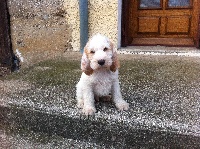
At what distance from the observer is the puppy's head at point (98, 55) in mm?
2381

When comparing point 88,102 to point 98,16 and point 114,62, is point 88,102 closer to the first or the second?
point 114,62

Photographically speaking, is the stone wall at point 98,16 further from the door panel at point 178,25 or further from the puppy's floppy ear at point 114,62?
the puppy's floppy ear at point 114,62

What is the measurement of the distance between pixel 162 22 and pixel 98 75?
236 cm

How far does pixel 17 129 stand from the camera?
2.96 meters

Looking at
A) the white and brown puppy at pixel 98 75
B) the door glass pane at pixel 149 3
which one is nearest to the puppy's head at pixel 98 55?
the white and brown puppy at pixel 98 75

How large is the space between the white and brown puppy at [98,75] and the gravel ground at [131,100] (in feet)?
0.30

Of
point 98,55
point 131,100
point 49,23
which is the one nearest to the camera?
point 98,55

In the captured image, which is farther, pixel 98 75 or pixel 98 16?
pixel 98 16

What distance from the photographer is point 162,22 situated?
461 cm

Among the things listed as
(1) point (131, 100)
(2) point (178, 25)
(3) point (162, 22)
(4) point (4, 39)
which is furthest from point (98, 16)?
(1) point (131, 100)

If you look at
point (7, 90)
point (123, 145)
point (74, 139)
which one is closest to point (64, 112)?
point (74, 139)

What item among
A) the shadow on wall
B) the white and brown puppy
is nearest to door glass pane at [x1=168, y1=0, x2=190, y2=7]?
the shadow on wall

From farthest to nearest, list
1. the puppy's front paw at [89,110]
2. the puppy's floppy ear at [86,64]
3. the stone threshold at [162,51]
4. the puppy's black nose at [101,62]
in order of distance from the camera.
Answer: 1. the stone threshold at [162,51]
2. the puppy's front paw at [89,110]
3. the puppy's floppy ear at [86,64]
4. the puppy's black nose at [101,62]

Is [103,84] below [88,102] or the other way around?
the other way around
